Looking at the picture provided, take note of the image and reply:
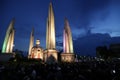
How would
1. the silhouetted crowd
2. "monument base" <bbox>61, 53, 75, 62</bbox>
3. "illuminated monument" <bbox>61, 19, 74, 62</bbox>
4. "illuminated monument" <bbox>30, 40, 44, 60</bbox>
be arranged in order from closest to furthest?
the silhouetted crowd
"monument base" <bbox>61, 53, 75, 62</bbox>
"illuminated monument" <bbox>61, 19, 74, 62</bbox>
"illuminated monument" <bbox>30, 40, 44, 60</bbox>

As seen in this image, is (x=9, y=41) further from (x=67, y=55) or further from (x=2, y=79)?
(x=2, y=79)

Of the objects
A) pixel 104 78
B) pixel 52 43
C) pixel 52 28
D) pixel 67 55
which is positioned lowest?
pixel 104 78

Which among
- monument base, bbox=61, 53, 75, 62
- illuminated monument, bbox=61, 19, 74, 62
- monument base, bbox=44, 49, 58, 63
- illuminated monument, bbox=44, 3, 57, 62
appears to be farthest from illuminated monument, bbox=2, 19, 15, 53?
monument base, bbox=61, 53, 75, 62

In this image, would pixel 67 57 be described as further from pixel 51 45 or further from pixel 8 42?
pixel 8 42

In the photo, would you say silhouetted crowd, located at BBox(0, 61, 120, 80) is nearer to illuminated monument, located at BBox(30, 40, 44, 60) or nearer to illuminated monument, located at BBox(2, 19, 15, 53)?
illuminated monument, located at BBox(30, 40, 44, 60)

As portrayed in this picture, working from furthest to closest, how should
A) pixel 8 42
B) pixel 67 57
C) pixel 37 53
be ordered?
pixel 8 42
pixel 37 53
pixel 67 57

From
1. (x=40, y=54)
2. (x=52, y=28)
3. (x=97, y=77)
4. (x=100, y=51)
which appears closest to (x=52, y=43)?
(x=52, y=28)

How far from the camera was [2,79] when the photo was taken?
12836 millimetres

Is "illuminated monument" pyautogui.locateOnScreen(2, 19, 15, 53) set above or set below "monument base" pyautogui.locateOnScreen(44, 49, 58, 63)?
above

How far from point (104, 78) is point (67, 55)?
4610 cm

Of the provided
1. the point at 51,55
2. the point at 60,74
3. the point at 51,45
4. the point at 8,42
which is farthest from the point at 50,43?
the point at 60,74

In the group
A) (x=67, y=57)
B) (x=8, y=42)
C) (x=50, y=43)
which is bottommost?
(x=67, y=57)

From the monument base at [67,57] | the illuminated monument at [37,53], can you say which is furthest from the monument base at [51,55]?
→ the illuminated monument at [37,53]

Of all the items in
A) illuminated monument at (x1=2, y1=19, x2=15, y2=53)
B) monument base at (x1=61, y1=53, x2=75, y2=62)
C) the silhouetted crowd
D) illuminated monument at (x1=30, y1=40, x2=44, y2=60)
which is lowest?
the silhouetted crowd
